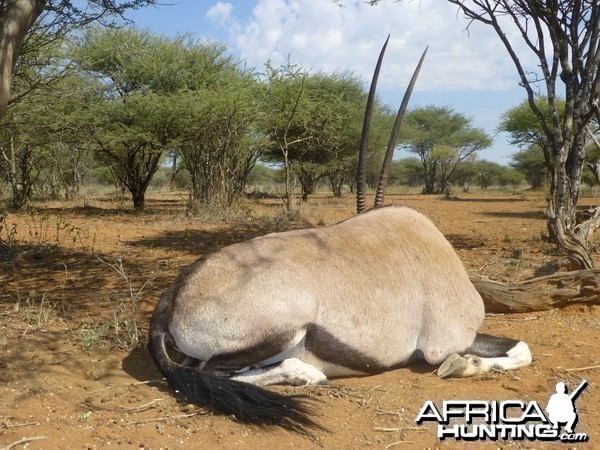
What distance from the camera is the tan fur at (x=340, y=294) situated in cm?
306

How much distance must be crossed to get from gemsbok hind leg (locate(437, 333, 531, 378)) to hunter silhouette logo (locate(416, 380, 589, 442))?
1.12 feet

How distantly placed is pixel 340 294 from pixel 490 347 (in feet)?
3.51

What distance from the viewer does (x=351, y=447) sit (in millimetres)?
2609

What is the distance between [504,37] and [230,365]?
7.07m

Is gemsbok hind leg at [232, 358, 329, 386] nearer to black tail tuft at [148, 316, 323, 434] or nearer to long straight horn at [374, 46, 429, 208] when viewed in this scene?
black tail tuft at [148, 316, 323, 434]

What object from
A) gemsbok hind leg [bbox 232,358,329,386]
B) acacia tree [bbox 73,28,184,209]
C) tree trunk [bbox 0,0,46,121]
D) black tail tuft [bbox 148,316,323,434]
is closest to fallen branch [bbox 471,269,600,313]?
gemsbok hind leg [bbox 232,358,329,386]

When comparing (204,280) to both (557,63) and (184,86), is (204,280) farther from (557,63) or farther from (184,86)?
(184,86)

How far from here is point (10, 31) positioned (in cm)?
394

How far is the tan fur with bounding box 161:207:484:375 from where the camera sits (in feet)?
10.1

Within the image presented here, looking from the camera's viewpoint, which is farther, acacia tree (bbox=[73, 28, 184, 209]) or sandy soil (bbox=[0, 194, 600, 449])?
acacia tree (bbox=[73, 28, 184, 209])

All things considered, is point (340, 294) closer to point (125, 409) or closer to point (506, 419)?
point (506, 419)

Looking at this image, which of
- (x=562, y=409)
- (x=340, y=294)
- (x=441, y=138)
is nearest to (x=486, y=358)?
(x=562, y=409)

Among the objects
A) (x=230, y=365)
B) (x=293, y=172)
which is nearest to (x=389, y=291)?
(x=230, y=365)

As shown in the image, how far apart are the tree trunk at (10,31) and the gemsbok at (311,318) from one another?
6.26 feet
